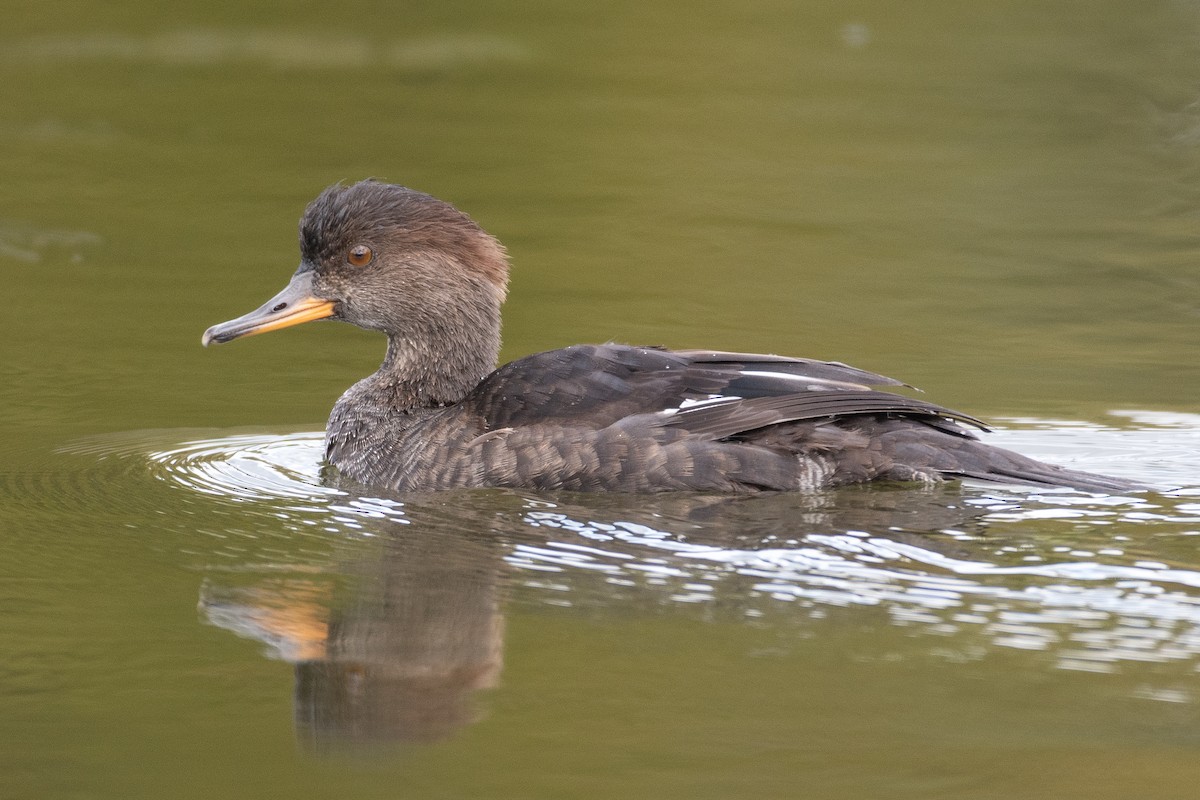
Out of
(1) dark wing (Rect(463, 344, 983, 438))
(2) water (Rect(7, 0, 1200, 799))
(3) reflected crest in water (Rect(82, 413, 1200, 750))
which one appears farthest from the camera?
(1) dark wing (Rect(463, 344, 983, 438))

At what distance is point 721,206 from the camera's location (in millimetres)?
12406

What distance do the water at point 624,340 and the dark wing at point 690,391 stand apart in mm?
361

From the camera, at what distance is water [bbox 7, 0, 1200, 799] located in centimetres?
456

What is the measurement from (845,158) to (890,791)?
9.88 meters

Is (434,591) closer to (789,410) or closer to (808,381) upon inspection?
(789,410)

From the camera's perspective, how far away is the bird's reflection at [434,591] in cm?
477

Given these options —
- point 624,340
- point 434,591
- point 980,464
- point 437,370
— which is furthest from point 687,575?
point 624,340

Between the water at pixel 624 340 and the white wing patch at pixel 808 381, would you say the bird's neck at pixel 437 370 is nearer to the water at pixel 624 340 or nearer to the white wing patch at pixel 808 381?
the water at pixel 624 340

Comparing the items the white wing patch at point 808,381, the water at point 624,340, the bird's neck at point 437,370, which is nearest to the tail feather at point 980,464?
the water at point 624,340

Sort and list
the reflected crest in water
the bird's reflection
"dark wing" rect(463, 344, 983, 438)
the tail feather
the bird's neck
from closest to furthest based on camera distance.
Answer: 1. the bird's reflection
2. the reflected crest in water
3. the tail feather
4. "dark wing" rect(463, 344, 983, 438)
5. the bird's neck

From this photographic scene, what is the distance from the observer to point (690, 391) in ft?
22.8

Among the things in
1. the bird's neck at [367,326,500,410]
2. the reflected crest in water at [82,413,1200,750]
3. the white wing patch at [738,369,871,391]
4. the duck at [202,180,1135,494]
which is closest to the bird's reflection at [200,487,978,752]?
the reflected crest in water at [82,413,1200,750]

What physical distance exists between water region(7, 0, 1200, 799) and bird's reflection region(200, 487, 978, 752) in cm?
2

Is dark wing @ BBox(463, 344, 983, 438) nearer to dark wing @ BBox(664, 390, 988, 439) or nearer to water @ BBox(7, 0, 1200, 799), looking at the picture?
dark wing @ BBox(664, 390, 988, 439)
